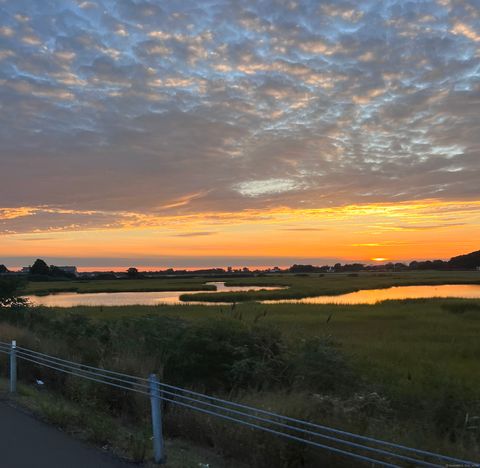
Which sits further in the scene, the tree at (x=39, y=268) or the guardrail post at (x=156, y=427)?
the tree at (x=39, y=268)

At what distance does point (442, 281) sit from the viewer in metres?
91.4

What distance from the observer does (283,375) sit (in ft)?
36.1

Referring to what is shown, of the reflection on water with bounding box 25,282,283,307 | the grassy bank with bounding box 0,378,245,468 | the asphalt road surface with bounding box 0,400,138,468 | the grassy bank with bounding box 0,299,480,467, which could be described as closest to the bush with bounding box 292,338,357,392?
the grassy bank with bounding box 0,299,480,467

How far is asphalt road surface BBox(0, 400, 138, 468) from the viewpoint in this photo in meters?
5.50

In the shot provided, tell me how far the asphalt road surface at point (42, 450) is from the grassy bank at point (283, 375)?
1.41m

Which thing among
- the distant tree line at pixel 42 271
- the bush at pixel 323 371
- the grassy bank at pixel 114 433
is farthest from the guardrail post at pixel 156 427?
the distant tree line at pixel 42 271

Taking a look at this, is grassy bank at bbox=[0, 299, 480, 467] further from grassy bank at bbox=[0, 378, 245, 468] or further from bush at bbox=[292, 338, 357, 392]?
grassy bank at bbox=[0, 378, 245, 468]

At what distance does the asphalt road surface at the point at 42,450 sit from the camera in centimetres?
550

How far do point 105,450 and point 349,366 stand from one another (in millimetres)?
6611

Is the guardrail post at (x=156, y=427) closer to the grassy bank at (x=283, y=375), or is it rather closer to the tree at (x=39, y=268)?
the grassy bank at (x=283, y=375)

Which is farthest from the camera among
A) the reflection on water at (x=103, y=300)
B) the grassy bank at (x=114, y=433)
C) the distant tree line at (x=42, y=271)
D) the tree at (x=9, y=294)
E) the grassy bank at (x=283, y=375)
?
the distant tree line at (x=42, y=271)

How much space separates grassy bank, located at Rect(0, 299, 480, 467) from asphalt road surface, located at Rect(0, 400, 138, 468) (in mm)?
1407

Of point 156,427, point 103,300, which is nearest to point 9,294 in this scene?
point 156,427

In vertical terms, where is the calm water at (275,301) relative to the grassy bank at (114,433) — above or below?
below
